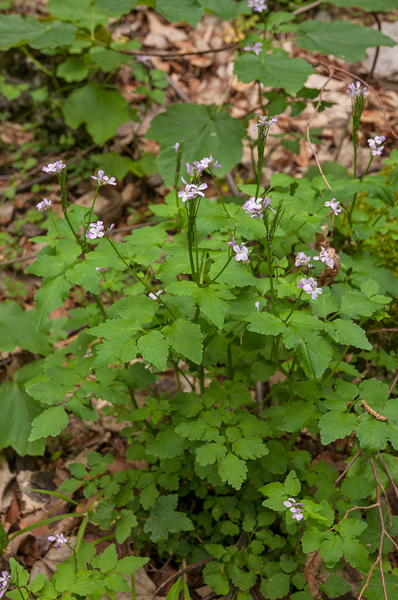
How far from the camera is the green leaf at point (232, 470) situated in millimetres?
1585

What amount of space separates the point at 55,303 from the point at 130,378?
50cm

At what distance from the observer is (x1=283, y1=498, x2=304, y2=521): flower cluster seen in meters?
1.50

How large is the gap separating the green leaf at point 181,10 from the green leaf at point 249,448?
2.42 metres

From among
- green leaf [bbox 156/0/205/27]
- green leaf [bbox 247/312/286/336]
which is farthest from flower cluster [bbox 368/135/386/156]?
green leaf [bbox 156/0/205/27]

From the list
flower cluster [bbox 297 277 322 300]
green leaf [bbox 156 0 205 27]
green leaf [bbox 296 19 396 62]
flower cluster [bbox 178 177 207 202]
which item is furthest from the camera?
green leaf [bbox 296 19 396 62]

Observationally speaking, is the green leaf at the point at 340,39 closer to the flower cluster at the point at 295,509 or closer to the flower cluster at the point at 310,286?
the flower cluster at the point at 310,286

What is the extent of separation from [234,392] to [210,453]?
0.38m

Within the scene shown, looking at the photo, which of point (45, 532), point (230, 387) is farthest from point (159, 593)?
point (230, 387)

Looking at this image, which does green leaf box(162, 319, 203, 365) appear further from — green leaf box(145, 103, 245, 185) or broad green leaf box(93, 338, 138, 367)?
green leaf box(145, 103, 245, 185)

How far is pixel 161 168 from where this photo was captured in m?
2.87

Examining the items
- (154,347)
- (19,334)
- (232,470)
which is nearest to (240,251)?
(154,347)

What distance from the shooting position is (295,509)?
153 centimetres

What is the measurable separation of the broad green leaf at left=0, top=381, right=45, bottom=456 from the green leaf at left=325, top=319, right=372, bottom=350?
5.92ft

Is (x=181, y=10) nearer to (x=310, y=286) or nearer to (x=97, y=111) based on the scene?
(x=97, y=111)
